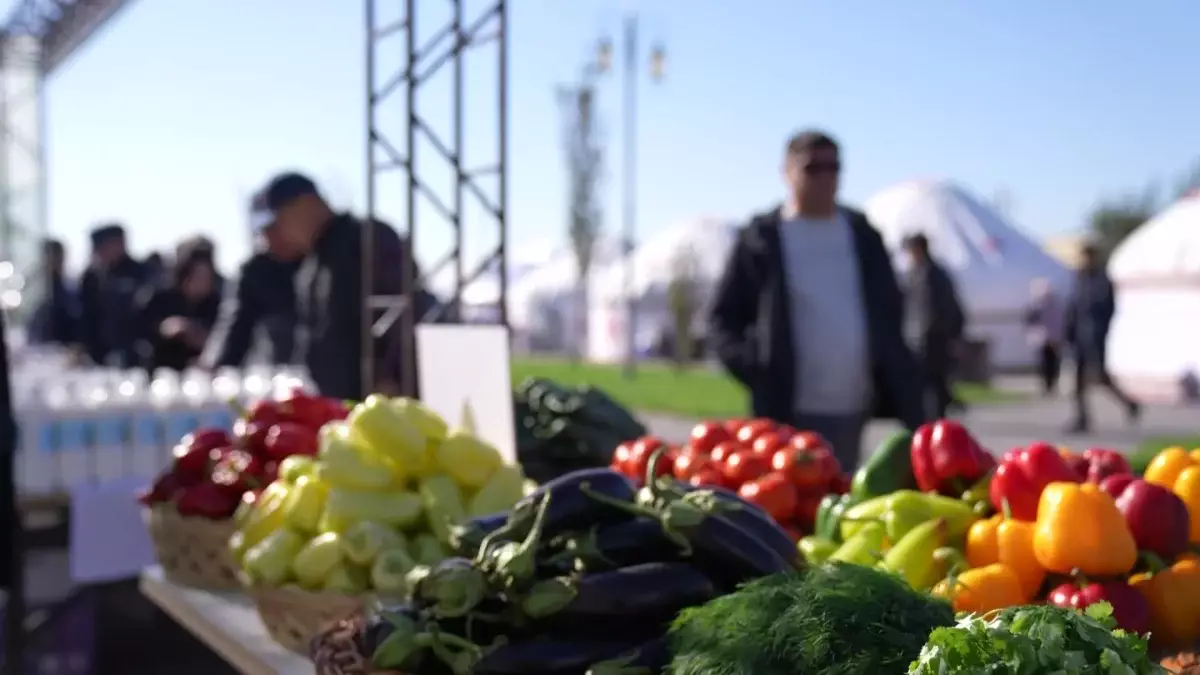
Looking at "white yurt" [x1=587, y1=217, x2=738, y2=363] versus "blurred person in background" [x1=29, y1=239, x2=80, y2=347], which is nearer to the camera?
"blurred person in background" [x1=29, y1=239, x2=80, y2=347]

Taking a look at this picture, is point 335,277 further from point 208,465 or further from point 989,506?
point 989,506

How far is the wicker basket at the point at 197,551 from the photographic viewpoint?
2.72 m

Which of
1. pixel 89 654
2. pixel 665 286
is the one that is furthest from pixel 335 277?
pixel 665 286

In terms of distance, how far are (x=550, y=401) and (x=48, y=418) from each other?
2.70 metres

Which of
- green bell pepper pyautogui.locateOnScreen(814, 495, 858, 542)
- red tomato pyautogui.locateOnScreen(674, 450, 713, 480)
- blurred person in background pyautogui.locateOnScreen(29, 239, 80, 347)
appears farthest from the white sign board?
blurred person in background pyautogui.locateOnScreen(29, 239, 80, 347)

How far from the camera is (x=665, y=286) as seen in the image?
32.8 meters

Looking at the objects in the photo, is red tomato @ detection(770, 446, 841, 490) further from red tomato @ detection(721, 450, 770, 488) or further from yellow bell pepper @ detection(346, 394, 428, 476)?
yellow bell pepper @ detection(346, 394, 428, 476)

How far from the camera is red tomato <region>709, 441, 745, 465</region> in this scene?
269cm

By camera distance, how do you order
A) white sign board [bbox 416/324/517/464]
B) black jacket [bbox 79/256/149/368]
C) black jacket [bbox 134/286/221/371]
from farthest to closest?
black jacket [bbox 79/256/149/368]
black jacket [bbox 134/286/221/371]
white sign board [bbox 416/324/517/464]

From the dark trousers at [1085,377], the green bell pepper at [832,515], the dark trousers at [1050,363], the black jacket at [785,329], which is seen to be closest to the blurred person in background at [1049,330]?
the dark trousers at [1050,363]

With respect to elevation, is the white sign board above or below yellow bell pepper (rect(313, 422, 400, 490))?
above

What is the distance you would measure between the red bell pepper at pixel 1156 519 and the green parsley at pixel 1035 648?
2.75ft

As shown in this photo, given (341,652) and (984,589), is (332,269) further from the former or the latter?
(984,589)

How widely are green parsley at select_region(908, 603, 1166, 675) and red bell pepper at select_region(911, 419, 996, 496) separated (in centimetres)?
104
